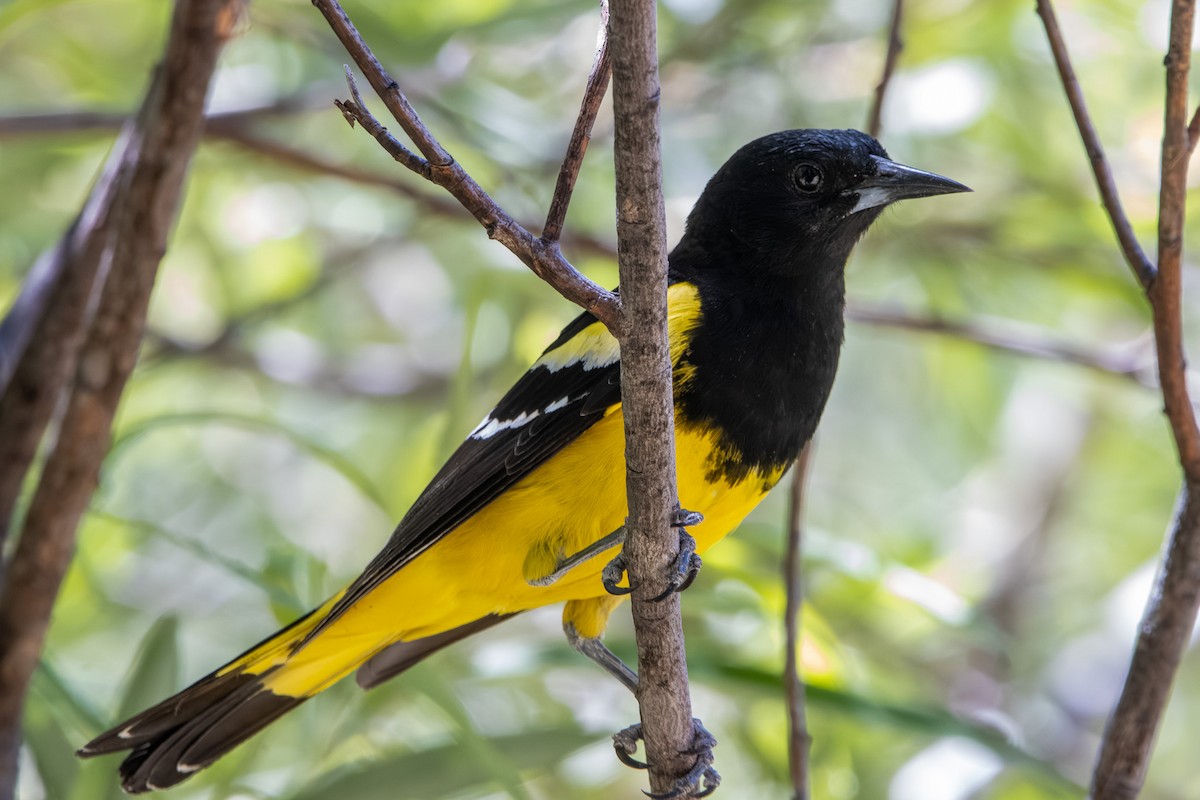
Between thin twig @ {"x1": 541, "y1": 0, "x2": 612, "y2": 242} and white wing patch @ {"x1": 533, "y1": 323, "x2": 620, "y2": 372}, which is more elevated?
white wing patch @ {"x1": 533, "y1": 323, "x2": 620, "y2": 372}

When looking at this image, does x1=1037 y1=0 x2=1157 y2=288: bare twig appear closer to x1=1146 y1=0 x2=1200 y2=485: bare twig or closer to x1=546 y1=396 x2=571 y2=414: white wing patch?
x1=1146 y1=0 x2=1200 y2=485: bare twig

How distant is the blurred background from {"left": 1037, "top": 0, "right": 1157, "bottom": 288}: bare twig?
131 cm

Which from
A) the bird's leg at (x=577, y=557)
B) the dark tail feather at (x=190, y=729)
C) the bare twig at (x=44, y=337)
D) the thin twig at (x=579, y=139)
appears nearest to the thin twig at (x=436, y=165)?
the thin twig at (x=579, y=139)

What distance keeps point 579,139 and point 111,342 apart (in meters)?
1.50

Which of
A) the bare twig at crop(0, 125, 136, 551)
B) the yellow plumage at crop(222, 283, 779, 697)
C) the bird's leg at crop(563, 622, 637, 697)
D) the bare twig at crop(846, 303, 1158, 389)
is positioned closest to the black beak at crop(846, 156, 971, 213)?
the yellow plumage at crop(222, 283, 779, 697)

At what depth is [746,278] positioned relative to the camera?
114 inches

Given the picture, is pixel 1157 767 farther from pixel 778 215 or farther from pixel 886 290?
pixel 778 215

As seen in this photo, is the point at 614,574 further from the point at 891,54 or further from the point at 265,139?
the point at 265,139

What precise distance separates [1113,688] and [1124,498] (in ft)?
2.48

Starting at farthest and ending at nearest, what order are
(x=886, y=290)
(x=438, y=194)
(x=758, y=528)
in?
(x=886, y=290), (x=438, y=194), (x=758, y=528)

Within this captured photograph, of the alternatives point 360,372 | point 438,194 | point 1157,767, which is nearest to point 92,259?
point 438,194

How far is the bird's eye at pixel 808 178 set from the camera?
3.00 metres

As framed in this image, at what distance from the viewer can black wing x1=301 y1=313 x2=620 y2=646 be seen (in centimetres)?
267

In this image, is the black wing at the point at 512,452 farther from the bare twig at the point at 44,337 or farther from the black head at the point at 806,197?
the bare twig at the point at 44,337
